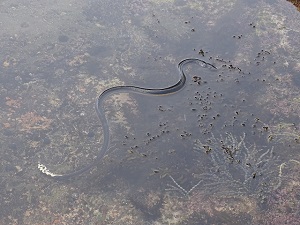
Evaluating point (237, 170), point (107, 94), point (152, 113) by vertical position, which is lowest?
point (107, 94)

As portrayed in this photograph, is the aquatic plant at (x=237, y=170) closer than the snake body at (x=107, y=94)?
Yes

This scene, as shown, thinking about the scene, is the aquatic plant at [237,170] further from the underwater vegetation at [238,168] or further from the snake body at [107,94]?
the snake body at [107,94]

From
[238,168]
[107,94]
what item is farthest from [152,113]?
[238,168]

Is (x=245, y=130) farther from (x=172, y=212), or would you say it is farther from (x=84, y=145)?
(x=84, y=145)

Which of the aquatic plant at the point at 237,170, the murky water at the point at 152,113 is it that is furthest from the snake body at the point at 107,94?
the aquatic plant at the point at 237,170

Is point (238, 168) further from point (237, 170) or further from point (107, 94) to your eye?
point (107, 94)

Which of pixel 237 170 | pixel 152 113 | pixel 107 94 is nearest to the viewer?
pixel 237 170
